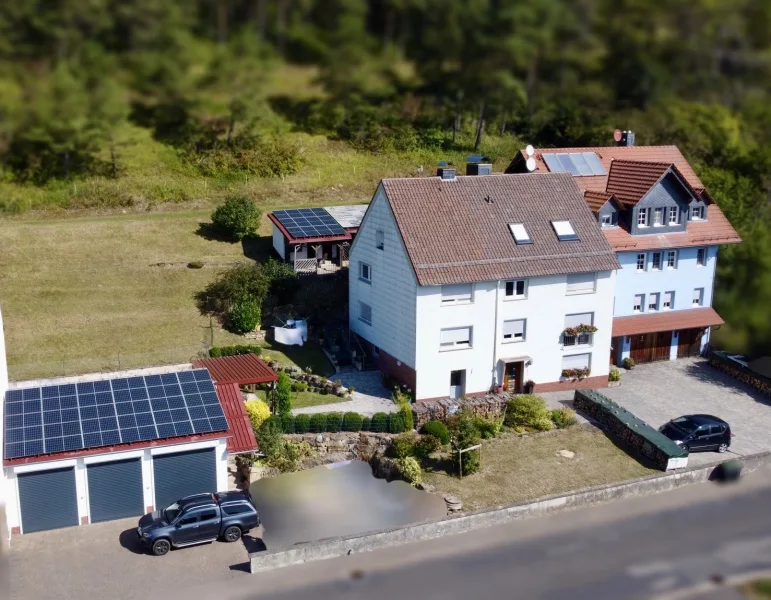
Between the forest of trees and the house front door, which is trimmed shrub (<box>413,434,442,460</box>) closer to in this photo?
the house front door

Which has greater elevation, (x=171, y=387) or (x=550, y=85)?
(x=550, y=85)

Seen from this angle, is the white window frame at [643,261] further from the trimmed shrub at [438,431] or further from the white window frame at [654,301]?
the trimmed shrub at [438,431]

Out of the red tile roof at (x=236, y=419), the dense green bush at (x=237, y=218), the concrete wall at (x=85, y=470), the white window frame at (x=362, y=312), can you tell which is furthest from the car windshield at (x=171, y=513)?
the dense green bush at (x=237, y=218)

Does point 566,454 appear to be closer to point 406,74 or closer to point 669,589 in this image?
point 669,589

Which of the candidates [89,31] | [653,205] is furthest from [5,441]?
[653,205]

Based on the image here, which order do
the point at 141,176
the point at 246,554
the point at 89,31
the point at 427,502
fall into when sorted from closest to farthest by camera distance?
the point at 89,31, the point at 246,554, the point at 427,502, the point at 141,176

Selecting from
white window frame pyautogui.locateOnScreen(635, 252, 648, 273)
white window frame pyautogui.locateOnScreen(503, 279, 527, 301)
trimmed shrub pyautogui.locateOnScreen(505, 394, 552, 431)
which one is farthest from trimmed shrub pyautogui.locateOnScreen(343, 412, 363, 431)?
white window frame pyautogui.locateOnScreen(635, 252, 648, 273)

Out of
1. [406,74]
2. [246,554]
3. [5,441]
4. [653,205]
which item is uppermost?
[406,74]
